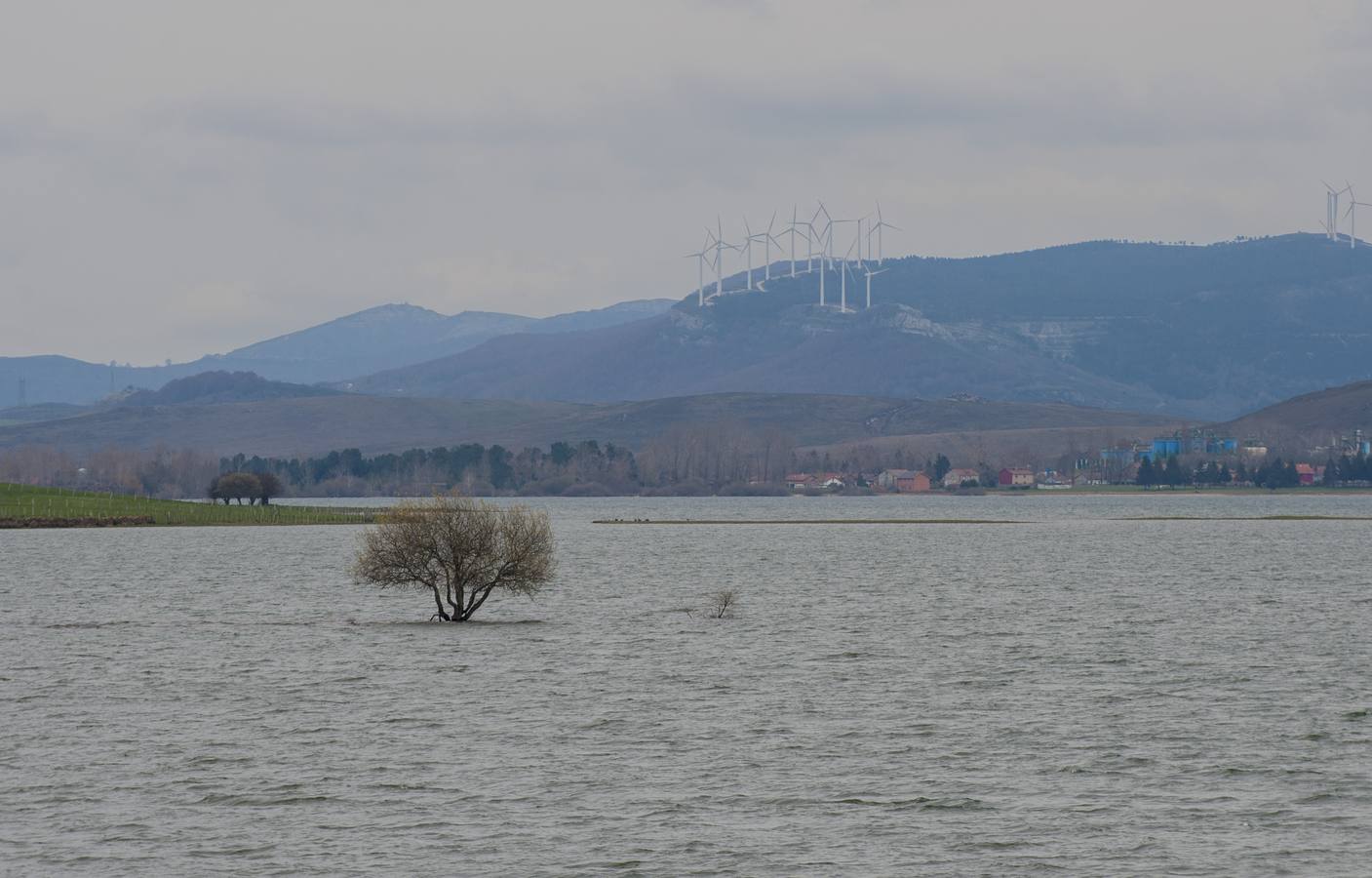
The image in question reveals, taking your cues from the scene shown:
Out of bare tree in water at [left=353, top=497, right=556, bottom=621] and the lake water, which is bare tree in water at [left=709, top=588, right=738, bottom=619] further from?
bare tree in water at [left=353, top=497, right=556, bottom=621]

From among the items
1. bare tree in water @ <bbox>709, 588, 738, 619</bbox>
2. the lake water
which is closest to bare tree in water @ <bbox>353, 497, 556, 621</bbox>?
the lake water

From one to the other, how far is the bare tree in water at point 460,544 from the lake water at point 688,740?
301cm

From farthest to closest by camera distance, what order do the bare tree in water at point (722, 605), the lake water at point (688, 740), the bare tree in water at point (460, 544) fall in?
the bare tree in water at point (722, 605) → the bare tree in water at point (460, 544) → the lake water at point (688, 740)

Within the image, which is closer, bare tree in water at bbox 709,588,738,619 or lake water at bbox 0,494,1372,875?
lake water at bbox 0,494,1372,875

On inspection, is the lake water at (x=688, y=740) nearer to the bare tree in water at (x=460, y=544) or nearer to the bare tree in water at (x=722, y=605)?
the bare tree in water at (x=722, y=605)

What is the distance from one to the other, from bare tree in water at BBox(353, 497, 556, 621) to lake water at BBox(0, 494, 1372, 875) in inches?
119

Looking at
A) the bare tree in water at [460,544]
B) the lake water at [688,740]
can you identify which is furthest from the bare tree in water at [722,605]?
the bare tree in water at [460,544]

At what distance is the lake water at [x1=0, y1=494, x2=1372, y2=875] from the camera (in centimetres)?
3844

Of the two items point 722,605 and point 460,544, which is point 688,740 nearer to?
point 460,544

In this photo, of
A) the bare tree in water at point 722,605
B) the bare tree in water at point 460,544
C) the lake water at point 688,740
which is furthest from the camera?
the bare tree in water at point 722,605

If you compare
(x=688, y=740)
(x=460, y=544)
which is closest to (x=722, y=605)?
(x=460, y=544)

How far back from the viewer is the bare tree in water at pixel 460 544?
8269 cm

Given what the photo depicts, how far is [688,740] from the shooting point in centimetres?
5281

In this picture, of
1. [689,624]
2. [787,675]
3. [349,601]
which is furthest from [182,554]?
[787,675]
